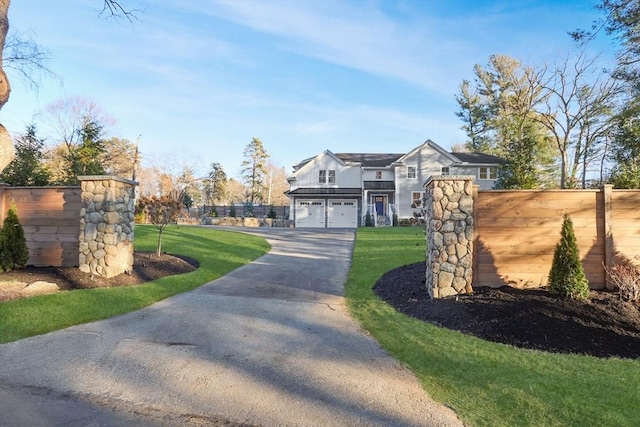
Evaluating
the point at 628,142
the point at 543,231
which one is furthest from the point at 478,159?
the point at 543,231

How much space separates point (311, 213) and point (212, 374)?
91.2ft

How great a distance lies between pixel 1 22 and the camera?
577 cm

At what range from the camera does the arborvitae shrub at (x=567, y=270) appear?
5871 mm

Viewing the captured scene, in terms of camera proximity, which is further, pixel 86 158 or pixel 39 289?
pixel 86 158

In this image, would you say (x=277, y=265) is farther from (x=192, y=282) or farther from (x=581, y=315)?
(x=581, y=315)

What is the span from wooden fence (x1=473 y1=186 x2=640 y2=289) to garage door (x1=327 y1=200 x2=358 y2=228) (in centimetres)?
2422

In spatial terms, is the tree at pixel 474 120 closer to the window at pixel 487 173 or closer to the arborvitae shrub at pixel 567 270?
the window at pixel 487 173

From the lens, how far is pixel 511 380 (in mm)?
3600

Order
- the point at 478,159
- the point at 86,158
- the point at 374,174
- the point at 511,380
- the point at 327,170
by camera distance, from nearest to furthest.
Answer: the point at 511,380
the point at 86,158
the point at 478,159
the point at 327,170
the point at 374,174

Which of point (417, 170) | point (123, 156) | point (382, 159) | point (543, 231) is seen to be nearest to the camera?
point (543, 231)

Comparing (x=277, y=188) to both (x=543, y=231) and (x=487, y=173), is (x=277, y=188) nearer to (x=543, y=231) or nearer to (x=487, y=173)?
(x=487, y=173)

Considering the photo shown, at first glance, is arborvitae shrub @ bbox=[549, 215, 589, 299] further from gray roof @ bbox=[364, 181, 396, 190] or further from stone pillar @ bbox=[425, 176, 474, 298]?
gray roof @ bbox=[364, 181, 396, 190]

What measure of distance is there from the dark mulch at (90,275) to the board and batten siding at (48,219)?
347 millimetres

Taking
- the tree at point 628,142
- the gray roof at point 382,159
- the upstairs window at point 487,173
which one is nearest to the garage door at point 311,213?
the gray roof at point 382,159
